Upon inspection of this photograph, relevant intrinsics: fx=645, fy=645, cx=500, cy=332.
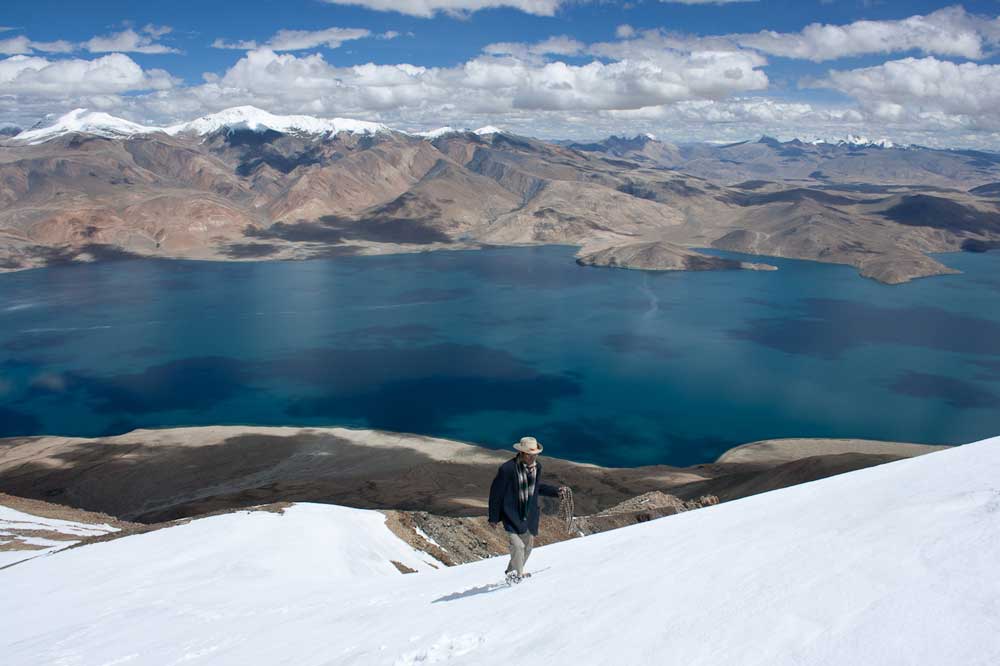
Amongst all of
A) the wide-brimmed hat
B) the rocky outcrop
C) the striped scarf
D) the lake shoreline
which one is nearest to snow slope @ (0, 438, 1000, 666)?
the striped scarf

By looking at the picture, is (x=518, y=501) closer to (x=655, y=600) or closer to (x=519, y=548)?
(x=519, y=548)

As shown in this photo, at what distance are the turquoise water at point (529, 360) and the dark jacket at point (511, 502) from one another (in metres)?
51.5

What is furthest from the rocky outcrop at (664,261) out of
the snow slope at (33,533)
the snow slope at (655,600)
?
the snow slope at (655,600)

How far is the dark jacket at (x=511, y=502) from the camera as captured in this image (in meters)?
9.87

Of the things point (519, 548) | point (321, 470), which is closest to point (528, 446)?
point (519, 548)

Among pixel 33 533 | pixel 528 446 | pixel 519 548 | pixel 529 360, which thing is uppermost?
pixel 528 446

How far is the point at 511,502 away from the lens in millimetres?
9984

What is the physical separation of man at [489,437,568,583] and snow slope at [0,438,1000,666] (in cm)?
52

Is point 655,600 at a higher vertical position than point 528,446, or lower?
lower

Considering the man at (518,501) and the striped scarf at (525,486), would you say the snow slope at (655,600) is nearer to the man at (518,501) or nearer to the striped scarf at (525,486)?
the man at (518,501)

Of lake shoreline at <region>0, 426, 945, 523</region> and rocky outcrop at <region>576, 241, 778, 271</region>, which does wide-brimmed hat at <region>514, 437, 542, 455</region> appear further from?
rocky outcrop at <region>576, 241, 778, 271</region>

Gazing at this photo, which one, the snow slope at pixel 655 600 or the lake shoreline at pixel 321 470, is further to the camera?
the lake shoreline at pixel 321 470

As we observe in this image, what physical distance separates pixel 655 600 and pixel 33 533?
29.0 m

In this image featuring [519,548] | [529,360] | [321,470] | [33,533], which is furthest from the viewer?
[529,360]
